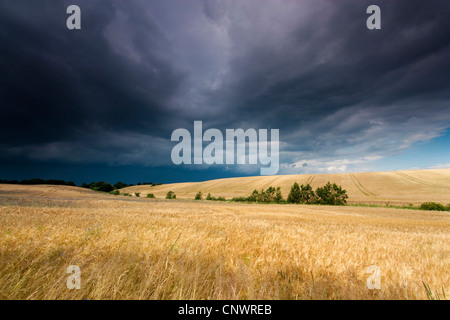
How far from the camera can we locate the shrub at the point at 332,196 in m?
61.5

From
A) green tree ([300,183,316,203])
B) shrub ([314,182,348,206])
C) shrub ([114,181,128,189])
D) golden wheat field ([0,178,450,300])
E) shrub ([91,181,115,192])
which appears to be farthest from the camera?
shrub ([114,181,128,189])

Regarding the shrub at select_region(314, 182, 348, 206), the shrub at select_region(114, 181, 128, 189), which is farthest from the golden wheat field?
the shrub at select_region(114, 181, 128, 189)

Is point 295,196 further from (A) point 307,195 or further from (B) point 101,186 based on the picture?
(B) point 101,186

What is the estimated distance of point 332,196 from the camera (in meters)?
63.0

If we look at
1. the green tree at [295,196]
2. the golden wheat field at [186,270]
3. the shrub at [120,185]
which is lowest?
the shrub at [120,185]

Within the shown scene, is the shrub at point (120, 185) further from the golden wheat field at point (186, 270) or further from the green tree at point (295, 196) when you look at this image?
the golden wheat field at point (186, 270)

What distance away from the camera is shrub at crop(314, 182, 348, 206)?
202ft

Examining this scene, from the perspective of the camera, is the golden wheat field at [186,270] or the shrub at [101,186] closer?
the golden wheat field at [186,270]

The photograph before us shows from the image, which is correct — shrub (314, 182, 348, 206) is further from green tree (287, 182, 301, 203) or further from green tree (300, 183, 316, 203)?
green tree (287, 182, 301, 203)

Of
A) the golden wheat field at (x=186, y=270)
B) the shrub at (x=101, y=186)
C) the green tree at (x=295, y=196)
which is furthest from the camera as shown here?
the shrub at (x=101, y=186)

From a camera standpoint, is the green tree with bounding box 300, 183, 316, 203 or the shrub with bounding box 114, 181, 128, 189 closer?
the green tree with bounding box 300, 183, 316, 203

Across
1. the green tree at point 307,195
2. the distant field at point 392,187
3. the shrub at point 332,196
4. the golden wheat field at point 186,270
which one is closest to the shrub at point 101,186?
the distant field at point 392,187
